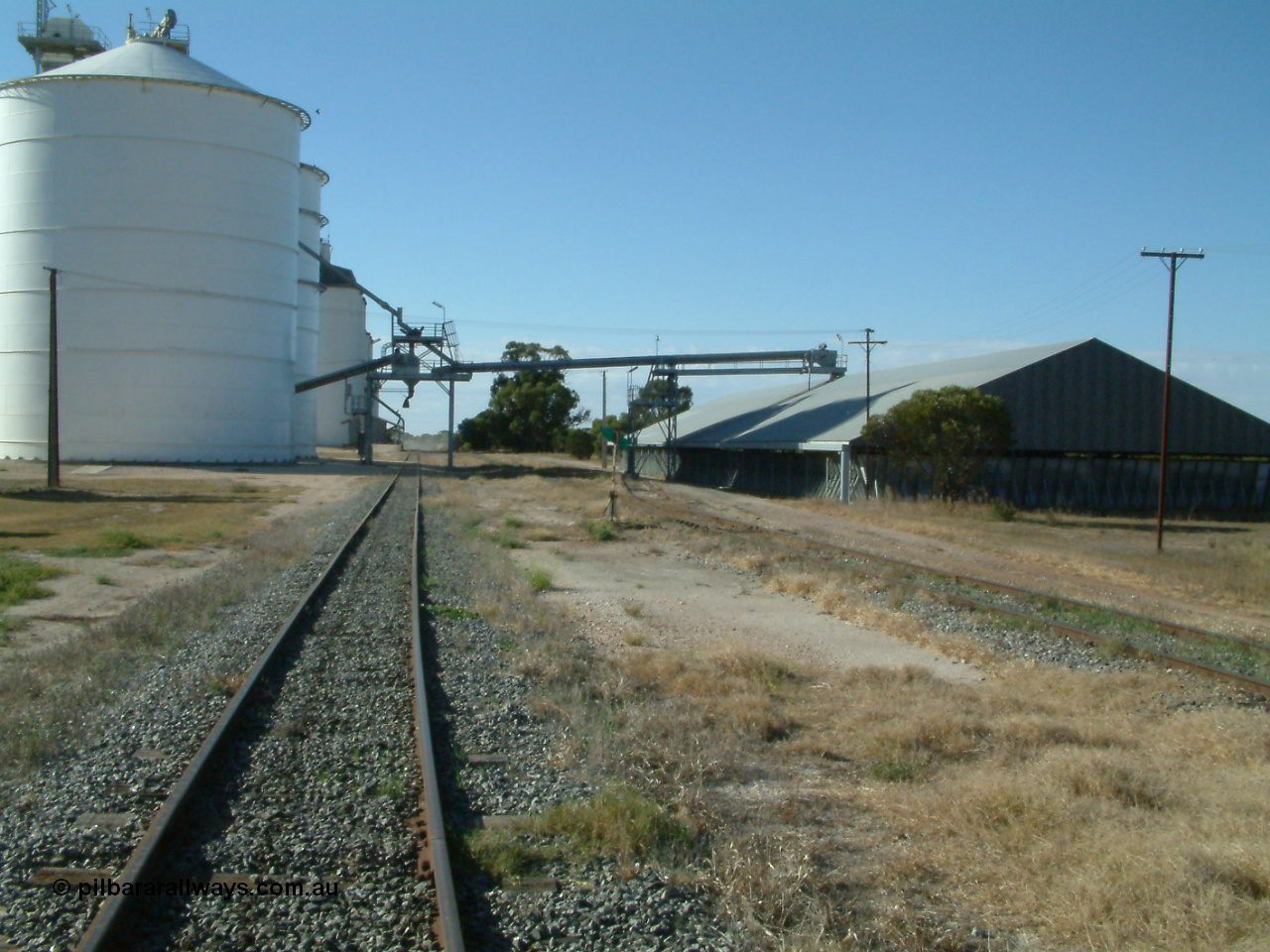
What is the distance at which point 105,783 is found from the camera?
686 cm

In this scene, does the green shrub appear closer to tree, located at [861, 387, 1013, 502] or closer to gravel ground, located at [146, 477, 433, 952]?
tree, located at [861, 387, 1013, 502]

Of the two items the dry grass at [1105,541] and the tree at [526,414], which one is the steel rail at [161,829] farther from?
the tree at [526,414]

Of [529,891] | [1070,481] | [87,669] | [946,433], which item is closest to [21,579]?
[87,669]

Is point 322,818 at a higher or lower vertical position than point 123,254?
lower

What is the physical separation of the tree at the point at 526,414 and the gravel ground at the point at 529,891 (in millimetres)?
101477

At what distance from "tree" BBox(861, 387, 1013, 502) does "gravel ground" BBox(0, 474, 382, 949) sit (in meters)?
31.5

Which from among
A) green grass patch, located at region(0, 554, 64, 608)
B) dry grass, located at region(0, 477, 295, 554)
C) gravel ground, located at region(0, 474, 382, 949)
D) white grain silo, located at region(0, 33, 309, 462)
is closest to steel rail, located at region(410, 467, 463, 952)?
gravel ground, located at region(0, 474, 382, 949)

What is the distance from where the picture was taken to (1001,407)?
4072 cm

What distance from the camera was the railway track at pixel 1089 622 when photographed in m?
11.5

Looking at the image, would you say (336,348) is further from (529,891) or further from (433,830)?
(529,891)

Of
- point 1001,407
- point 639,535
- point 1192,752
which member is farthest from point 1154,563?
point 1192,752

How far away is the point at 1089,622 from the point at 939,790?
8043mm

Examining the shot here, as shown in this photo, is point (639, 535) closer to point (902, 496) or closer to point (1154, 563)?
point (1154, 563)

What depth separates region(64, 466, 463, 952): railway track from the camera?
4.96 meters
